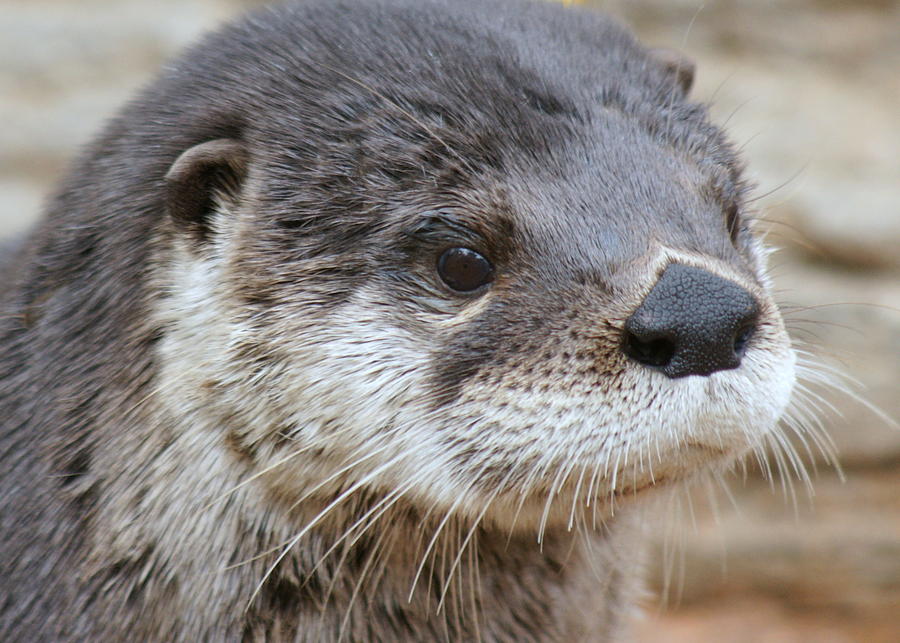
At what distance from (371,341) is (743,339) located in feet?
1.91

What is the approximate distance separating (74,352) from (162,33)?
117 inches

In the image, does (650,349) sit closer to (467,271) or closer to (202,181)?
(467,271)

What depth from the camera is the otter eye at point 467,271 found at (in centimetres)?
175

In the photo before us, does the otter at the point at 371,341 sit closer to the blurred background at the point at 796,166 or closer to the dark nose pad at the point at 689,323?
the dark nose pad at the point at 689,323

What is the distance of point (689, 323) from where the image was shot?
1.53 m

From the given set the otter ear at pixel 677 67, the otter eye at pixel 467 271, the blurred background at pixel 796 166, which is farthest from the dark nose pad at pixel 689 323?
the blurred background at pixel 796 166

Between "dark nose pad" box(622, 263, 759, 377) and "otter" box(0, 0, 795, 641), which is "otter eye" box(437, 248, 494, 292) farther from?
"dark nose pad" box(622, 263, 759, 377)

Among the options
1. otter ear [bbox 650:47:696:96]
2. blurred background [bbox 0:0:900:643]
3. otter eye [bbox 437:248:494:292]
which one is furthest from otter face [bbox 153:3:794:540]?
blurred background [bbox 0:0:900:643]

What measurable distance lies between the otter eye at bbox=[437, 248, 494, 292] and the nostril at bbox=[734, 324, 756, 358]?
41 centimetres

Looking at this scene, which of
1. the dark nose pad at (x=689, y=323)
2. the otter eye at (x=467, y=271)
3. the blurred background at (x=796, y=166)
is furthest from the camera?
the blurred background at (x=796, y=166)

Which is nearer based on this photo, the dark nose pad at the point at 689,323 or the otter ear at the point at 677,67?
the dark nose pad at the point at 689,323

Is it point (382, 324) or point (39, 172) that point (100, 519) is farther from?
point (39, 172)

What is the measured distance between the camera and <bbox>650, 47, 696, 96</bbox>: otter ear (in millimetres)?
2195

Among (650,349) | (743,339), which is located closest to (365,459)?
(650,349)
